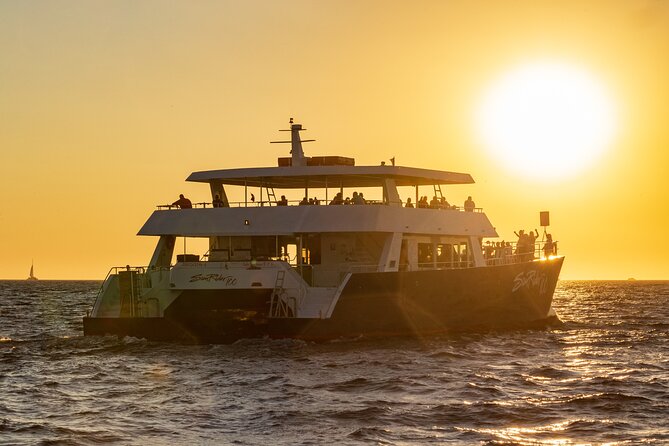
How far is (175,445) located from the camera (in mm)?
16406

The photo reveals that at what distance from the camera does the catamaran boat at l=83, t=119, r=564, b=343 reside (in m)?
29.1

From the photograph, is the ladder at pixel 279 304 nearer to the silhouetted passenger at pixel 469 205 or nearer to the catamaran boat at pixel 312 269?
the catamaran boat at pixel 312 269

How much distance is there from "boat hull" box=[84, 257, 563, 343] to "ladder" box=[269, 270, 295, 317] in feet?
0.57

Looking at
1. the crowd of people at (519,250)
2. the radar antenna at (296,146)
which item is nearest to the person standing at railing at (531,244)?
the crowd of people at (519,250)

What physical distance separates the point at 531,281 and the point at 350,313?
36.7ft

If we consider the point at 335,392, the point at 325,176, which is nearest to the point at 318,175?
the point at 325,176

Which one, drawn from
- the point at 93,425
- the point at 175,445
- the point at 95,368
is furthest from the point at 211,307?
the point at 175,445

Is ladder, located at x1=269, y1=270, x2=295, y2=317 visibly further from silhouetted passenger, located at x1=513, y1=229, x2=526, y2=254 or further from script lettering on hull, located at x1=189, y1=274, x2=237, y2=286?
silhouetted passenger, located at x1=513, y1=229, x2=526, y2=254

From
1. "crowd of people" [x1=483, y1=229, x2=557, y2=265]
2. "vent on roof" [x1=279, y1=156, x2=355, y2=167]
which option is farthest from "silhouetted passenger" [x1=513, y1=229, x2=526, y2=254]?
"vent on roof" [x1=279, y1=156, x2=355, y2=167]

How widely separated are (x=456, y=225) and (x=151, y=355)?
1198 cm

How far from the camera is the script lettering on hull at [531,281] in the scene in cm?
3700

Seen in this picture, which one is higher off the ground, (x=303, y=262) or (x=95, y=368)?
(x=303, y=262)

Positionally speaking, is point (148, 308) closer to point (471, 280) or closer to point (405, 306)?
point (405, 306)

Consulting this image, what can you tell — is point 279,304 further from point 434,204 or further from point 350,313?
point 434,204
